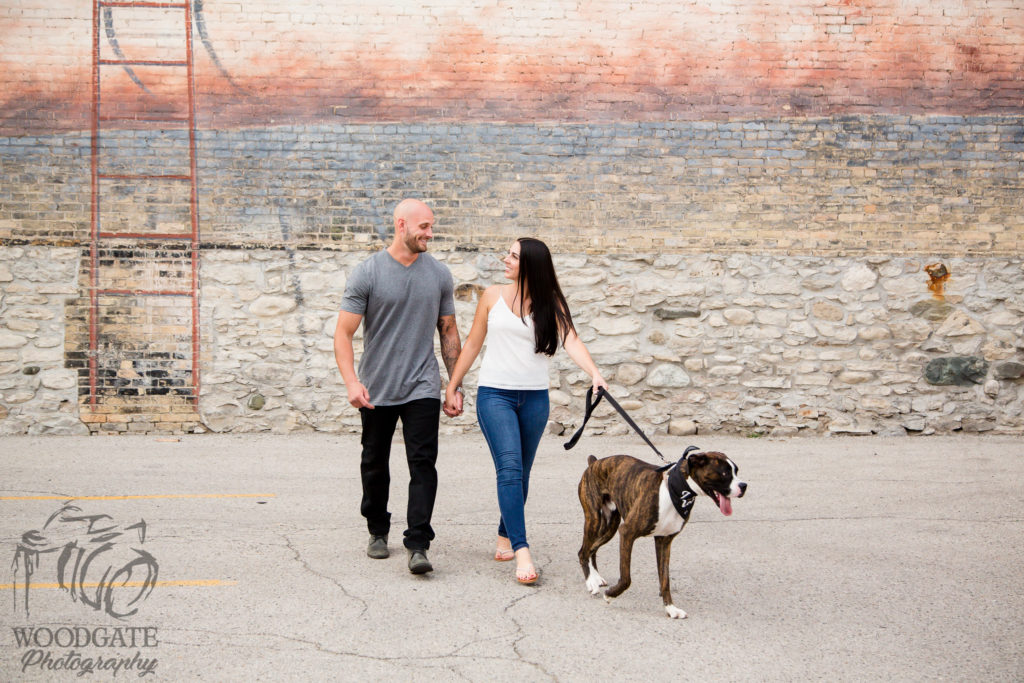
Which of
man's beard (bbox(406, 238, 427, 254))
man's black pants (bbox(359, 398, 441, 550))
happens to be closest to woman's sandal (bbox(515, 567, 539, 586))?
man's black pants (bbox(359, 398, 441, 550))

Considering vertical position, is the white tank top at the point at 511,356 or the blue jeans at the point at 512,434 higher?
the white tank top at the point at 511,356

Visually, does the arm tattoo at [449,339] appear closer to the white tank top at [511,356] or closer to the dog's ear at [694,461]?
the white tank top at [511,356]

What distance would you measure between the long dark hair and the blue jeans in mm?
286

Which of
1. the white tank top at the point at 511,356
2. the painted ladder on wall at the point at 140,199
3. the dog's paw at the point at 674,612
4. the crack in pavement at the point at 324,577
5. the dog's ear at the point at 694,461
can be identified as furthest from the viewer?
the painted ladder on wall at the point at 140,199

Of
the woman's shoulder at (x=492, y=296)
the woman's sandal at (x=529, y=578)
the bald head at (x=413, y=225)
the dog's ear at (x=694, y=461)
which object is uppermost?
the bald head at (x=413, y=225)

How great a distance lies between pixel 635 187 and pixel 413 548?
214 inches

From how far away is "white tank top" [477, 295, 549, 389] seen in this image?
4.65 metres

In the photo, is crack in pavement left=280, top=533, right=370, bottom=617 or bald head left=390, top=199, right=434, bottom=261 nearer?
crack in pavement left=280, top=533, right=370, bottom=617

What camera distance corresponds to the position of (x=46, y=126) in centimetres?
895

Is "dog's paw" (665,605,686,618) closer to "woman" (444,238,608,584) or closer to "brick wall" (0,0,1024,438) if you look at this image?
"woman" (444,238,608,584)

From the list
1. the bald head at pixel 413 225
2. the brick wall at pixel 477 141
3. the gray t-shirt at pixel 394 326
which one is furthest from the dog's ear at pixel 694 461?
the brick wall at pixel 477 141

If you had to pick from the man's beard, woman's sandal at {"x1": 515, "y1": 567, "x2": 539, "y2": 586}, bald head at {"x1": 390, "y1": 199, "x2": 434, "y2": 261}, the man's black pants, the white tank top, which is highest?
bald head at {"x1": 390, "y1": 199, "x2": 434, "y2": 261}

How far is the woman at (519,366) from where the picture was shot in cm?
461

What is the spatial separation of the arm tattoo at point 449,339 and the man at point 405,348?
5.8 inches
